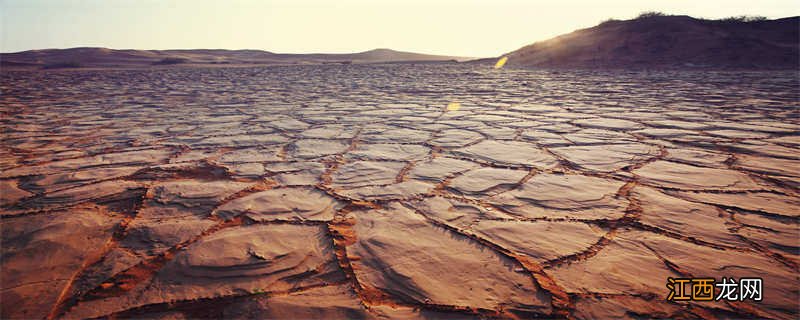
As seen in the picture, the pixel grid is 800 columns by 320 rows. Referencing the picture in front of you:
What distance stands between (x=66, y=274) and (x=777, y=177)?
104 inches

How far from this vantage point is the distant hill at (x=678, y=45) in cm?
994

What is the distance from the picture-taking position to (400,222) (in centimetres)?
127

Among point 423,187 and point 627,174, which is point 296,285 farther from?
point 627,174

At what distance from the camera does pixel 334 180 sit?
1.69 m

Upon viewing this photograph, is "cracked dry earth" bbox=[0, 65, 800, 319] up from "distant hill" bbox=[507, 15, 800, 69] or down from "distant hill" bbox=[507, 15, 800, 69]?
down

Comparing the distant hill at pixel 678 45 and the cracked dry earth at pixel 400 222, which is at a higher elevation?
the distant hill at pixel 678 45

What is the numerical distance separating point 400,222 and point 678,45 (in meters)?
14.1

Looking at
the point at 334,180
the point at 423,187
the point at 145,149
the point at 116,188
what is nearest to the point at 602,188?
the point at 423,187

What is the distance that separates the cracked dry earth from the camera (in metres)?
0.89

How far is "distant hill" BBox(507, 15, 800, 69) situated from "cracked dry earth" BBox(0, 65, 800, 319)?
32.2ft

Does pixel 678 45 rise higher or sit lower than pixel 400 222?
higher

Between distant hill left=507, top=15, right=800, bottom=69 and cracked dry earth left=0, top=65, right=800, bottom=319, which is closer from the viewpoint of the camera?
cracked dry earth left=0, top=65, right=800, bottom=319

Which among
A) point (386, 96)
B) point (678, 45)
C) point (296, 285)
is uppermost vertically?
point (678, 45)

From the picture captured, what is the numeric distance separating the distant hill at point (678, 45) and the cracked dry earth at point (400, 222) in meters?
9.81
